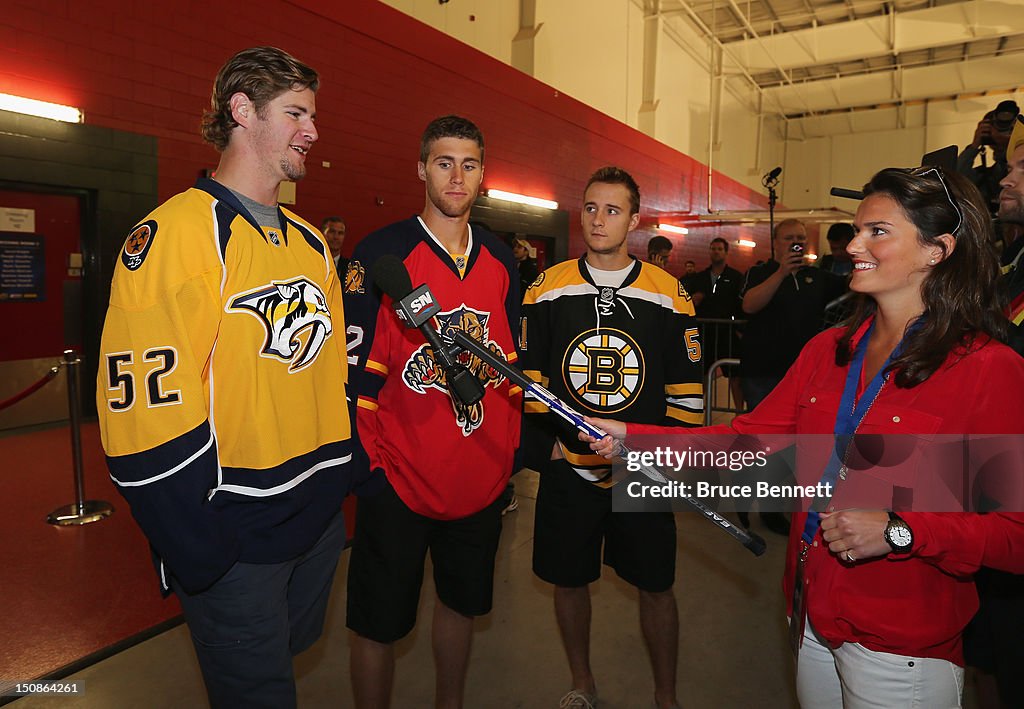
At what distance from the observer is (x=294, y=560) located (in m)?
1.51

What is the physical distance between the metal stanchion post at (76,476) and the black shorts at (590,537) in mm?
2957

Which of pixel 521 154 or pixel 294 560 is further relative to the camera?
pixel 521 154

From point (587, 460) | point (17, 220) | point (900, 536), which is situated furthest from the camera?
point (17, 220)

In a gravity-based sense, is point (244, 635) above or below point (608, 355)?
below

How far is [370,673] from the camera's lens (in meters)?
1.87

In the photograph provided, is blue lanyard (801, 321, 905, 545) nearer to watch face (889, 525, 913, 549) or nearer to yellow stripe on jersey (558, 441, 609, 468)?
watch face (889, 525, 913, 549)

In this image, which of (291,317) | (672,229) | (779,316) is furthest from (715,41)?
(291,317)

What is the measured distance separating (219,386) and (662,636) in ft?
5.56

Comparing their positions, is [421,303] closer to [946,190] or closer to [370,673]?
[946,190]

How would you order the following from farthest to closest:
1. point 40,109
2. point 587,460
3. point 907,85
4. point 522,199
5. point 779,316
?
point 907,85, point 522,199, point 40,109, point 779,316, point 587,460

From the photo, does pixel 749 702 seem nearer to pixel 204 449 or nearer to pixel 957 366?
pixel 957 366

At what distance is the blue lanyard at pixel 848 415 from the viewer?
1.33m

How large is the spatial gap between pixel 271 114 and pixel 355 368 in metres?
0.70

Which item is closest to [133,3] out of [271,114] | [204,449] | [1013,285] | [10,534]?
[10,534]
